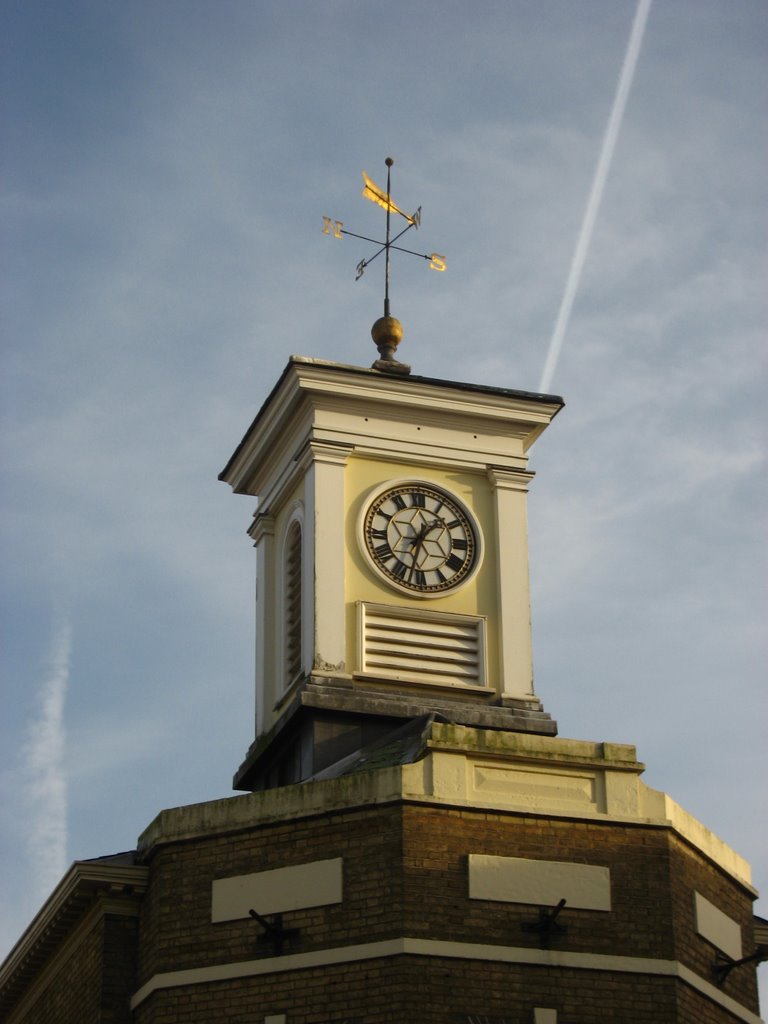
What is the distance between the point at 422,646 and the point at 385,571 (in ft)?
3.99

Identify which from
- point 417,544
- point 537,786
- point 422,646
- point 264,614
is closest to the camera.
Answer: point 537,786

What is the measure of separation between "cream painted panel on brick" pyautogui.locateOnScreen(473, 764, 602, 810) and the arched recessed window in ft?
19.6

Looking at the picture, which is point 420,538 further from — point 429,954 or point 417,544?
point 429,954

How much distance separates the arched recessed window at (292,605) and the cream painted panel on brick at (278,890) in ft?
19.4

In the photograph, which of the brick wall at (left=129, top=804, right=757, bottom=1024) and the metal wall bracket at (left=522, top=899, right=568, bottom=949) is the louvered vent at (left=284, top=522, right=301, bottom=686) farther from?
the metal wall bracket at (left=522, top=899, right=568, bottom=949)

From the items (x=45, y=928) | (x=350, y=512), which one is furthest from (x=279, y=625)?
(x=45, y=928)

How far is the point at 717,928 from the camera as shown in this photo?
27.4m

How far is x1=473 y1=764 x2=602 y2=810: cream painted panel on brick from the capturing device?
26.5 metres

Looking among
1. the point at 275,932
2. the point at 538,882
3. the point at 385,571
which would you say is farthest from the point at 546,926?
the point at 385,571

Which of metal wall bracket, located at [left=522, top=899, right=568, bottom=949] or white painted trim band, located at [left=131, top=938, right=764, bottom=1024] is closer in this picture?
white painted trim band, located at [left=131, top=938, right=764, bottom=1024]

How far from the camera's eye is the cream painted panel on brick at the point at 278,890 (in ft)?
84.8

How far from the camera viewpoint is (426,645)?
31578 millimetres

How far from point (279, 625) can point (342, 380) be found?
383cm

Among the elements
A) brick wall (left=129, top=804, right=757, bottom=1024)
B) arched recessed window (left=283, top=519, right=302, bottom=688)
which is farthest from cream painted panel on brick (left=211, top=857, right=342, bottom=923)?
arched recessed window (left=283, top=519, right=302, bottom=688)
